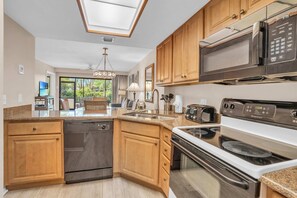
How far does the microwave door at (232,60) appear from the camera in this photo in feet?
3.19

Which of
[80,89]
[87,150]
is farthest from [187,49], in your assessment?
[80,89]

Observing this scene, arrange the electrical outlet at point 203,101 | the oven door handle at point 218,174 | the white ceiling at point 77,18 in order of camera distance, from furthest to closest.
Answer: the electrical outlet at point 203,101 < the white ceiling at point 77,18 < the oven door handle at point 218,174

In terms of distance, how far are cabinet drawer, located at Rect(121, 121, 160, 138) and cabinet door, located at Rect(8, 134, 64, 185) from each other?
82cm

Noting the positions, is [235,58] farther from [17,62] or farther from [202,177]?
[17,62]

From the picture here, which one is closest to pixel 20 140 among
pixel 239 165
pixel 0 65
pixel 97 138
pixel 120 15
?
pixel 97 138

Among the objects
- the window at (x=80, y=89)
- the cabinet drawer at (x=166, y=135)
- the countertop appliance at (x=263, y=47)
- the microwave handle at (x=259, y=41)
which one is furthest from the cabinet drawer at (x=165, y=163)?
the window at (x=80, y=89)

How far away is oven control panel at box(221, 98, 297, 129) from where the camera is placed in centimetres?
105

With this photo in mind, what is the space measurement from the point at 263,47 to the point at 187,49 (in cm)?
113

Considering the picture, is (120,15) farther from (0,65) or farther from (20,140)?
(20,140)

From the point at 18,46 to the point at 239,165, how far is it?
2.86 meters

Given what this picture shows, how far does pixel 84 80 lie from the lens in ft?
28.8

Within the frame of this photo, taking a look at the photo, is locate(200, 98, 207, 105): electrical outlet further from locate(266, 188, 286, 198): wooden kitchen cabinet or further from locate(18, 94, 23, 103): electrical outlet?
locate(18, 94, 23, 103): electrical outlet

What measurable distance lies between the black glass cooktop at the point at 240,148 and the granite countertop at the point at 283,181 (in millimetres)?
83

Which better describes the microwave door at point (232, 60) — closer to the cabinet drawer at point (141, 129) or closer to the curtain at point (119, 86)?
the cabinet drawer at point (141, 129)
